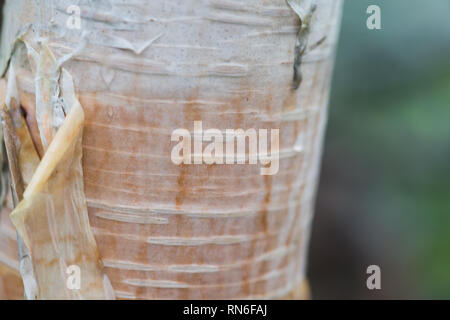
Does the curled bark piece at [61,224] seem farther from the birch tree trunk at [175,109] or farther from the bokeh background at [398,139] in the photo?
the bokeh background at [398,139]

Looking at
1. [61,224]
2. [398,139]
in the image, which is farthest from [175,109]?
[398,139]

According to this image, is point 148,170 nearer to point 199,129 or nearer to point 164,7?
point 199,129

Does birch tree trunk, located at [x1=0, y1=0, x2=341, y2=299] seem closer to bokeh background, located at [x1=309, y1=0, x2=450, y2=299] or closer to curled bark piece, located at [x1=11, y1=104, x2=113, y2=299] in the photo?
curled bark piece, located at [x1=11, y1=104, x2=113, y2=299]

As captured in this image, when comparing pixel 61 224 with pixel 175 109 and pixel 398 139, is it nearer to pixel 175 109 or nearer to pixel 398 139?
pixel 175 109

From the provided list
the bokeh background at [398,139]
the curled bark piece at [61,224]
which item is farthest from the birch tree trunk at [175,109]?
the bokeh background at [398,139]

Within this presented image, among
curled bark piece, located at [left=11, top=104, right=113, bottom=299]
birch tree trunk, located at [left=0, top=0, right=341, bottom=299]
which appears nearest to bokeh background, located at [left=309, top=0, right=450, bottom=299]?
birch tree trunk, located at [left=0, top=0, right=341, bottom=299]
